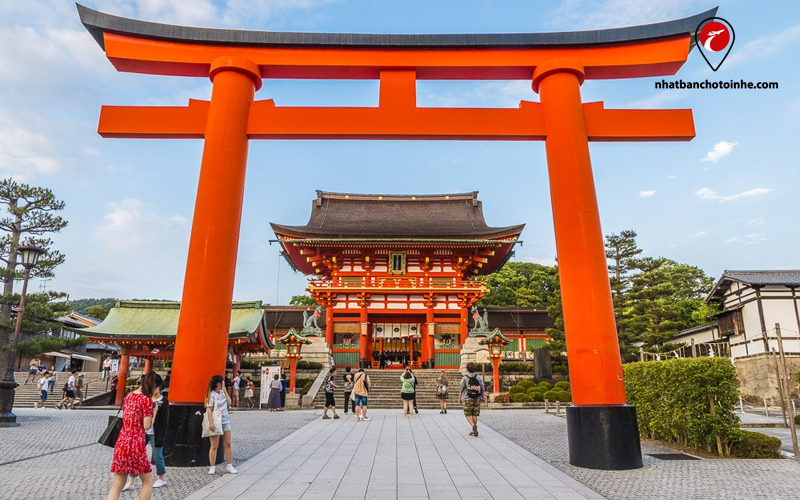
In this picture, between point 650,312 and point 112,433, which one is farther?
point 650,312

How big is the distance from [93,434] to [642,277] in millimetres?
26830

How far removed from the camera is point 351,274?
27.1m

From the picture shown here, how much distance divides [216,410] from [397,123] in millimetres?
5140

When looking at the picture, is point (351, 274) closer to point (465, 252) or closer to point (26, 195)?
point (465, 252)

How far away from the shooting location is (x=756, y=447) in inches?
313

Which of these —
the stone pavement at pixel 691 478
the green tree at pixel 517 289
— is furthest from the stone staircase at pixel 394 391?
the green tree at pixel 517 289

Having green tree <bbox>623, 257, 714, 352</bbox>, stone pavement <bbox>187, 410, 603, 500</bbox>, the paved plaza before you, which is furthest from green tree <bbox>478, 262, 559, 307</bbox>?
the paved plaza

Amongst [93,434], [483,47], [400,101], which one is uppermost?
[483,47]

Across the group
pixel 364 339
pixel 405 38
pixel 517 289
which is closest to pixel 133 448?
pixel 405 38

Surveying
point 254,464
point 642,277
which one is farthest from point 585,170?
point 642,277

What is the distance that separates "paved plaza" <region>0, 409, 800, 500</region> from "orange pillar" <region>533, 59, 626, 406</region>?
1278 millimetres

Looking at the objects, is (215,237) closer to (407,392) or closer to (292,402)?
(407,392)

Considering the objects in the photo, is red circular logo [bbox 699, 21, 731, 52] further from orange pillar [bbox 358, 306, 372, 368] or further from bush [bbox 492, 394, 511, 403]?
orange pillar [bbox 358, 306, 372, 368]

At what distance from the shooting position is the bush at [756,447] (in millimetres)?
7918
